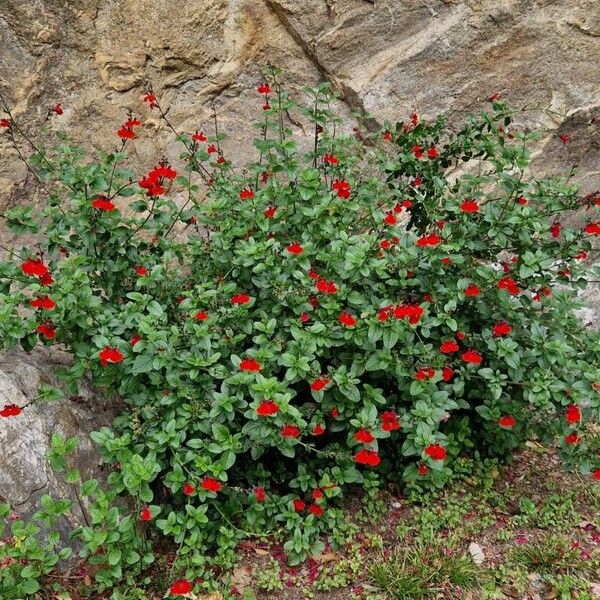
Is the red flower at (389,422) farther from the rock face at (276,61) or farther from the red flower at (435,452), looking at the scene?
the rock face at (276,61)

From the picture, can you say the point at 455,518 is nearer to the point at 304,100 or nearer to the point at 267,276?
the point at 267,276

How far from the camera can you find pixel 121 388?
2.81 m

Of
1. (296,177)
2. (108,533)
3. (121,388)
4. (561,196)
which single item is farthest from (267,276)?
(561,196)

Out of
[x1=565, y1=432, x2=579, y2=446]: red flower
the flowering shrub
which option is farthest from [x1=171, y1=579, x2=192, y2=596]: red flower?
[x1=565, y1=432, x2=579, y2=446]: red flower

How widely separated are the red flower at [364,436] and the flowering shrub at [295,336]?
0.5 inches

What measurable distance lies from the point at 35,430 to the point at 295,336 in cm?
126

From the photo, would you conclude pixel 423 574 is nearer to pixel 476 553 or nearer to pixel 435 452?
pixel 476 553

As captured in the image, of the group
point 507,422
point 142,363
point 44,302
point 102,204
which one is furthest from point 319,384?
point 102,204

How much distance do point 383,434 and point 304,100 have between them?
264 cm

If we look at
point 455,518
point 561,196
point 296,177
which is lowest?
point 455,518

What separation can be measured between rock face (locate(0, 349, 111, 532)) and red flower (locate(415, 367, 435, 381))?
1.53 m

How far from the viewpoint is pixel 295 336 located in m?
2.68

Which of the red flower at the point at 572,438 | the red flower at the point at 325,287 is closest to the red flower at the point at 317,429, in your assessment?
the red flower at the point at 325,287

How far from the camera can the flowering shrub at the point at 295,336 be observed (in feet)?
8.68
